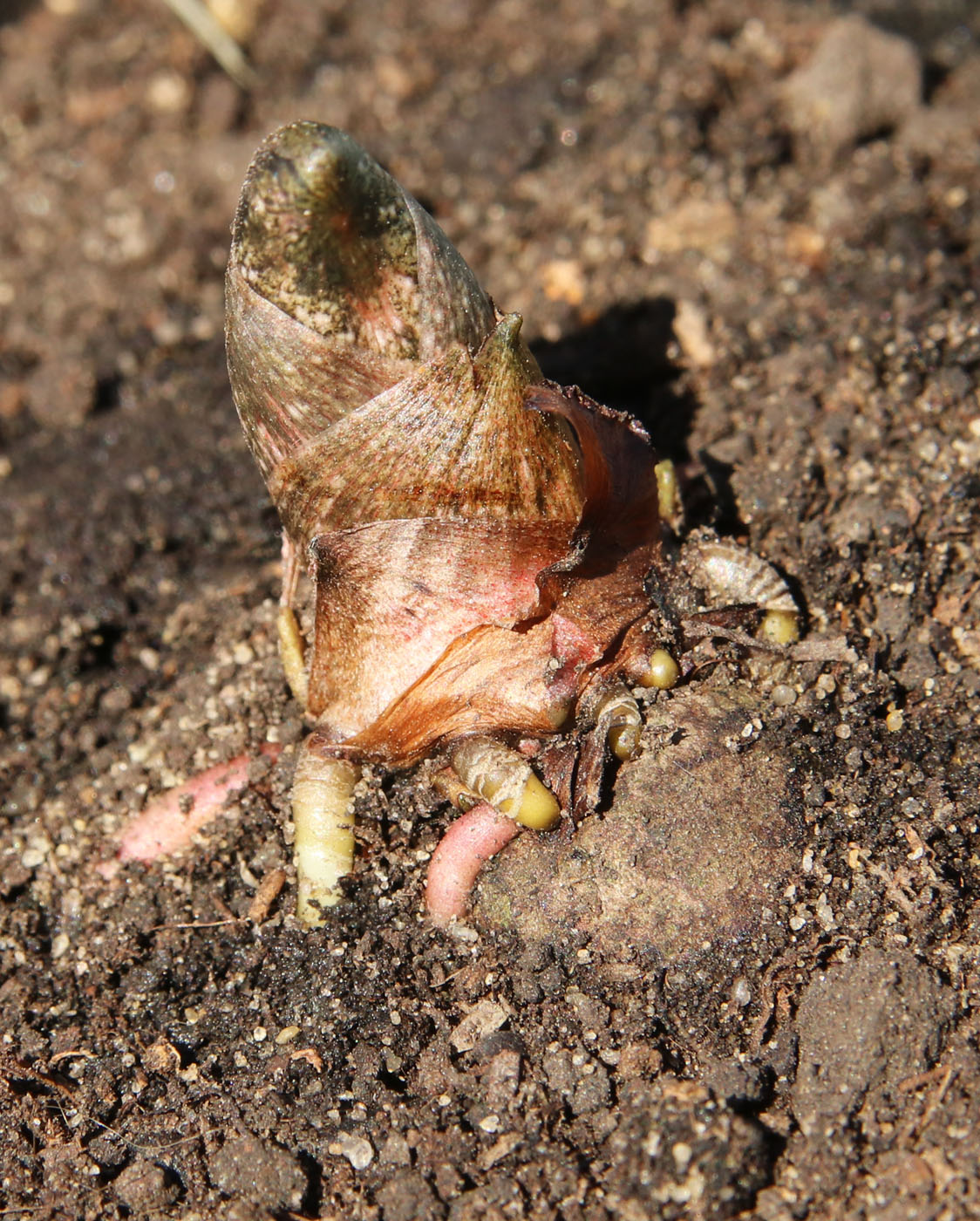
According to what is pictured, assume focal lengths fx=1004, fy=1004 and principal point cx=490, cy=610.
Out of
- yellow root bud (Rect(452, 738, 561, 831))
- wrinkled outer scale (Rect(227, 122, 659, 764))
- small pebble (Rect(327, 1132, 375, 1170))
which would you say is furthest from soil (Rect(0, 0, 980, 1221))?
wrinkled outer scale (Rect(227, 122, 659, 764))

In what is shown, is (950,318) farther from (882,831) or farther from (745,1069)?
(745,1069)

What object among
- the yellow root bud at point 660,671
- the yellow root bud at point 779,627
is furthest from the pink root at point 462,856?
the yellow root bud at point 779,627

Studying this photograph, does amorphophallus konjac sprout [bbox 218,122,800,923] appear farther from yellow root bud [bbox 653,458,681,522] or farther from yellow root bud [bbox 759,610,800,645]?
yellow root bud [bbox 759,610,800,645]

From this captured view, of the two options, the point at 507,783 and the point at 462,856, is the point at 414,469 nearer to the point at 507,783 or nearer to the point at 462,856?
the point at 507,783

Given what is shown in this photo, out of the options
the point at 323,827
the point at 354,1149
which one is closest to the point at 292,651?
the point at 323,827

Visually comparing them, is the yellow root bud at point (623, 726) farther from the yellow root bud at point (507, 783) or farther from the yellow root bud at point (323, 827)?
the yellow root bud at point (323, 827)

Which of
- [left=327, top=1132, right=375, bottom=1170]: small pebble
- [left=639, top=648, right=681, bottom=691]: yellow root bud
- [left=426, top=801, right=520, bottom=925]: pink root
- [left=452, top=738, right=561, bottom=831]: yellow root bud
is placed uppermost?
[left=639, top=648, right=681, bottom=691]: yellow root bud
